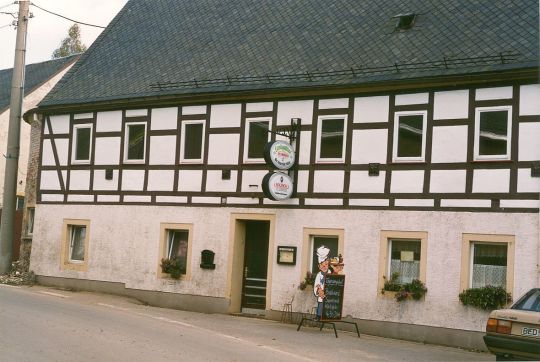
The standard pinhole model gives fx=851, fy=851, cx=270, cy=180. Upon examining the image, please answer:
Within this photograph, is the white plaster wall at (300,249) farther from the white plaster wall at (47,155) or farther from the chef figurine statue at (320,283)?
the white plaster wall at (47,155)

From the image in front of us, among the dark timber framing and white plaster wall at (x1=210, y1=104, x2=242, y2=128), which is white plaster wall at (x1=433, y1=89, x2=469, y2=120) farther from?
white plaster wall at (x1=210, y1=104, x2=242, y2=128)

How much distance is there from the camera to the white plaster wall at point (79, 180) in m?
25.2

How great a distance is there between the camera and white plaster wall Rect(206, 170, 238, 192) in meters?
21.9

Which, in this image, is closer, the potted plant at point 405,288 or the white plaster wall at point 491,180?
the white plaster wall at point 491,180

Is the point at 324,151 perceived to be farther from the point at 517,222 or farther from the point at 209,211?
the point at 517,222

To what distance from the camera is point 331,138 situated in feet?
66.7

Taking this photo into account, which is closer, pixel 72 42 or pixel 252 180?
pixel 252 180

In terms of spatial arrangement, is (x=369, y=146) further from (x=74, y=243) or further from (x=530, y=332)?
(x=74, y=243)

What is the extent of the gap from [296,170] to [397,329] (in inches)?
183

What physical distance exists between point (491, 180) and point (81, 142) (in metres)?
13.0

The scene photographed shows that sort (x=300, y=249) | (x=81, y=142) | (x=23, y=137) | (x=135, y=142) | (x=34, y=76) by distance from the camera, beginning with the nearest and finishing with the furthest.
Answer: (x=300, y=249)
(x=135, y=142)
(x=81, y=142)
(x=23, y=137)
(x=34, y=76)

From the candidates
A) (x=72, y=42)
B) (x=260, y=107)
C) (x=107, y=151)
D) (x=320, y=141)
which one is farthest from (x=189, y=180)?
(x=72, y=42)

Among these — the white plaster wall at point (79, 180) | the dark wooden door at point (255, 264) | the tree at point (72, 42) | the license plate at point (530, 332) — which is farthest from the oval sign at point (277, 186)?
the tree at point (72, 42)

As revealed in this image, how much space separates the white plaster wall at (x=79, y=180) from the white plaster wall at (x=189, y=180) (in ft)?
11.9
